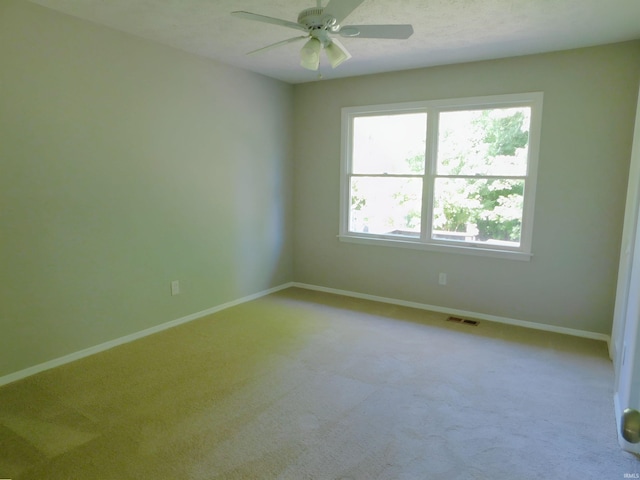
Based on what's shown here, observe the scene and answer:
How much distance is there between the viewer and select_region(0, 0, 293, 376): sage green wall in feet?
9.01

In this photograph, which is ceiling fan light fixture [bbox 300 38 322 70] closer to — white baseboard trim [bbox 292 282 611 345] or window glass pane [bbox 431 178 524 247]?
window glass pane [bbox 431 178 524 247]

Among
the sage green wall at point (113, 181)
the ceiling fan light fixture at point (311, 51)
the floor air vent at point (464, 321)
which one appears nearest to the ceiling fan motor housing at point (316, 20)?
the ceiling fan light fixture at point (311, 51)

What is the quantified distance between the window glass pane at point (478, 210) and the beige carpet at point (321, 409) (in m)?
0.99

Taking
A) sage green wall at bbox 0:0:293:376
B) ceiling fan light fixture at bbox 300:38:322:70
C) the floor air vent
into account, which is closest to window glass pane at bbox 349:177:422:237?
the floor air vent

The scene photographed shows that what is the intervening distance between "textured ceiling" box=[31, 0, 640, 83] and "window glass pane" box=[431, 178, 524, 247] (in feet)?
4.01

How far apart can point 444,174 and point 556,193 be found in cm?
106

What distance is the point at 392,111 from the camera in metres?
4.48

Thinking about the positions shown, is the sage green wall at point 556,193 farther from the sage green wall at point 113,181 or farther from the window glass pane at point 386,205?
the sage green wall at point 113,181

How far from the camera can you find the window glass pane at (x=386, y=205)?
4.50 metres

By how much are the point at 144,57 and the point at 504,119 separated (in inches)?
133

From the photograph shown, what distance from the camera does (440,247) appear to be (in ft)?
14.2

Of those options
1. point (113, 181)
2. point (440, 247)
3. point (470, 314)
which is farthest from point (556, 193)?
point (113, 181)

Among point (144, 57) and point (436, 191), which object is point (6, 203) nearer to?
point (144, 57)

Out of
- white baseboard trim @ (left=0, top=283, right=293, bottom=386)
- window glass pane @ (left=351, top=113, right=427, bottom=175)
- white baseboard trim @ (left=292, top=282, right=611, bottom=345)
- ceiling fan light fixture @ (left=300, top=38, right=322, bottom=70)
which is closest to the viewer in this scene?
ceiling fan light fixture @ (left=300, top=38, right=322, bottom=70)
